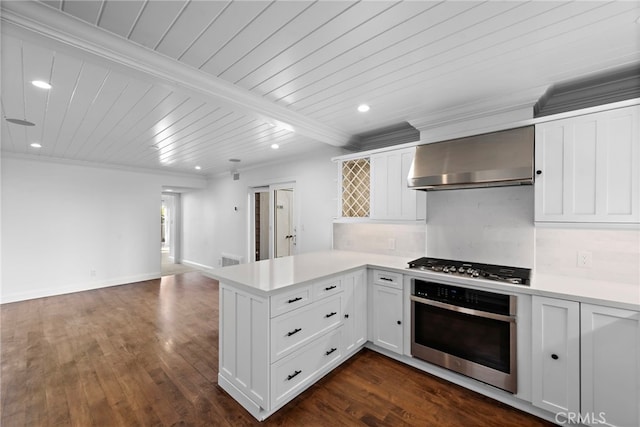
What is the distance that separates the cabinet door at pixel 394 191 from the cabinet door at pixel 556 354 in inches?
51.1

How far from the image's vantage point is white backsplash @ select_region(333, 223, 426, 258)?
3105 millimetres

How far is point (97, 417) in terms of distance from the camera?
1.88 m

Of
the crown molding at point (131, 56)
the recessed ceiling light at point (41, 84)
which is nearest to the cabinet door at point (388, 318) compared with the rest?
the crown molding at point (131, 56)

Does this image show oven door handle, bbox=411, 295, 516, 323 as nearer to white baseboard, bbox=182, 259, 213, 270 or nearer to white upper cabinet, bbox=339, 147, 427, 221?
white upper cabinet, bbox=339, 147, 427, 221

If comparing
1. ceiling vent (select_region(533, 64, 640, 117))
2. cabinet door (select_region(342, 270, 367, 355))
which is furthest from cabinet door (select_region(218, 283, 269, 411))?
ceiling vent (select_region(533, 64, 640, 117))

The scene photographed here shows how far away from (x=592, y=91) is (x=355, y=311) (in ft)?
8.94

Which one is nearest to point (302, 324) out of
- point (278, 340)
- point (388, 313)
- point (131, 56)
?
point (278, 340)

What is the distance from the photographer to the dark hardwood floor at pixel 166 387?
187 cm

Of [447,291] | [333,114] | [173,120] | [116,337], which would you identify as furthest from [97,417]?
[333,114]

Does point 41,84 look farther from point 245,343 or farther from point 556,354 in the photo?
point 556,354

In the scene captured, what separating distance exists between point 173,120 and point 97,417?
8.71 feet

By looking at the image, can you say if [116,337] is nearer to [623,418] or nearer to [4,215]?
[4,215]

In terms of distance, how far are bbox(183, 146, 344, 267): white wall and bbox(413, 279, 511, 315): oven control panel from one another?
1.80m

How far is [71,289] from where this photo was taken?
495 cm
